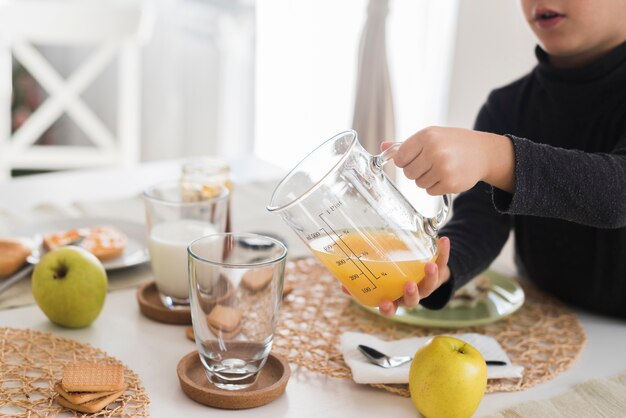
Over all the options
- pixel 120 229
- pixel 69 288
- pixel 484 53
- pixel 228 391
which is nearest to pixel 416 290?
pixel 228 391

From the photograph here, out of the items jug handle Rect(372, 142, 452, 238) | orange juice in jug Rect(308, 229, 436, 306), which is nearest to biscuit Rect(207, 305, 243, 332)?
orange juice in jug Rect(308, 229, 436, 306)

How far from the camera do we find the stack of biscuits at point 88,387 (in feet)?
2.81

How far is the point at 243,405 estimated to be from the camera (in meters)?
0.89

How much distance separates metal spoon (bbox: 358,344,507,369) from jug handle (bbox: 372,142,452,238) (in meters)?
0.17

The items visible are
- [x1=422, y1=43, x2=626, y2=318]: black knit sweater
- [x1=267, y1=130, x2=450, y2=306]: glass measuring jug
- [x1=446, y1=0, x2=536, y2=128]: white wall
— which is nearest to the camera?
[x1=267, y1=130, x2=450, y2=306]: glass measuring jug

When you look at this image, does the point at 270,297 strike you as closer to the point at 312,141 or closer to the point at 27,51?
the point at 312,141

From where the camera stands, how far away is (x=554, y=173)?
946 mm

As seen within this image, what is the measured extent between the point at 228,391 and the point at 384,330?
11.5 inches

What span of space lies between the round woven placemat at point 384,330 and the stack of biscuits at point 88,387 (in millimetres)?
225

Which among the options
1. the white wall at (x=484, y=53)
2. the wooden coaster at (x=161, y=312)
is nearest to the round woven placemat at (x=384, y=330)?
the wooden coaster at (x=161, y=312)

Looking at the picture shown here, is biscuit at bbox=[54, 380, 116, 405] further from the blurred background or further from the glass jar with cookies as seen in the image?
the blurred background

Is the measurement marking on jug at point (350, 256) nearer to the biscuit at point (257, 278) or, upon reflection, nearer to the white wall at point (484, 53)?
the biscuit at point (257, 278)

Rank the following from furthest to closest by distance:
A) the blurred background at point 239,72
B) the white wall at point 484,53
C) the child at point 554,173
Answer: the blurred background at point 239,72 < the white wall at point 484,53 < the child at point 554,173

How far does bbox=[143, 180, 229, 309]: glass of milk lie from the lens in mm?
1136
